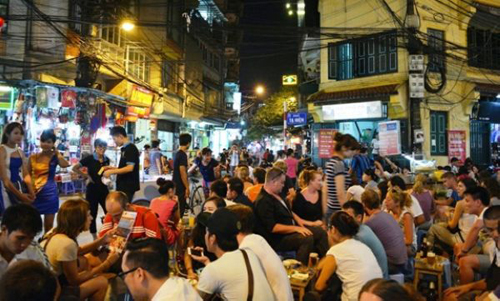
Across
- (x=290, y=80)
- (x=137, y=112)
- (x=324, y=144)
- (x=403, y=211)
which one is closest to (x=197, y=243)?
(x=403, y=211)

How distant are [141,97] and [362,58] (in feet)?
35.8

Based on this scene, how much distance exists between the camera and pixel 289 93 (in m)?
29.8

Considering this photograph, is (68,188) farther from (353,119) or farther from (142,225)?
(353,119)

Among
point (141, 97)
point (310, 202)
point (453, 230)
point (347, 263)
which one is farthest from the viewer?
point (141, 97)

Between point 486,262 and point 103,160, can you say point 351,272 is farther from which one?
point 103,160

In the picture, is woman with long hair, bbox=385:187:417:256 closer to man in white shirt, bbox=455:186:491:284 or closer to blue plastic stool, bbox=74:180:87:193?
man in white shirt, bbox=455:186:491:284

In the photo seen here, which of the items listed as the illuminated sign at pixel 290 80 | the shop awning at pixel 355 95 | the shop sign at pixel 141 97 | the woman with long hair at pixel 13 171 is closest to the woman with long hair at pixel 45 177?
the woman with long hair at pixel 13 171

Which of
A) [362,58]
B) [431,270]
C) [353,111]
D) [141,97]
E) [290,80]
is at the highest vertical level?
[290,80]

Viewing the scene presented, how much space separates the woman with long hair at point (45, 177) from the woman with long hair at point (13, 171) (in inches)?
11.0

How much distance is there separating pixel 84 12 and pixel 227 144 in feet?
88.2

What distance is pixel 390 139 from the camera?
14.1 m

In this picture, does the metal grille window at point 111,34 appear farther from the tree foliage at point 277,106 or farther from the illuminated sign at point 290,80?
the tree foliage at point 277,106

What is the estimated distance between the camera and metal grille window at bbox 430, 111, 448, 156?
1667 cm

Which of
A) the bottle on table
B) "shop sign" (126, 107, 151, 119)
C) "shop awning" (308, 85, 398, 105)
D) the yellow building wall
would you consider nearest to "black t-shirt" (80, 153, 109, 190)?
the bottle on table
